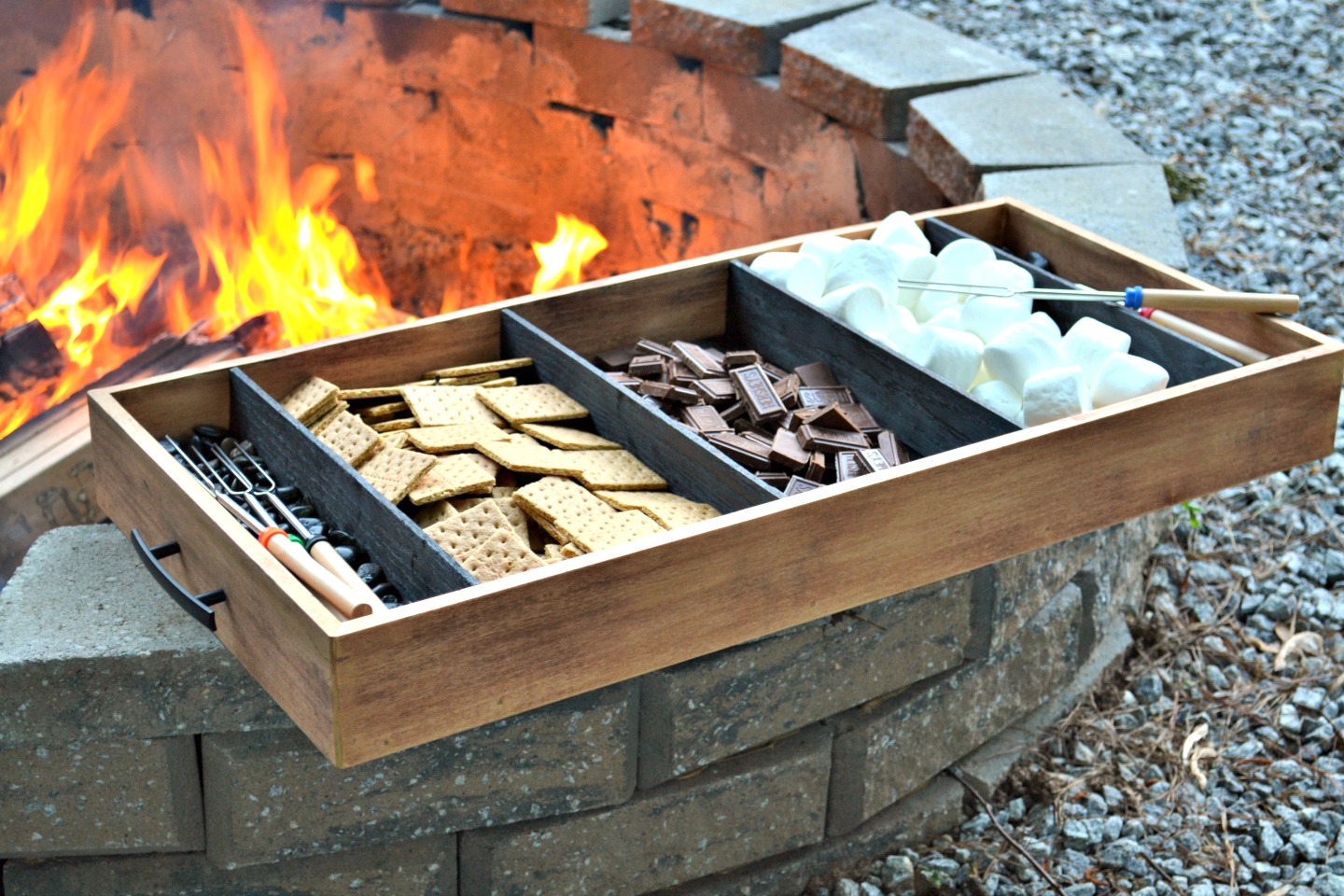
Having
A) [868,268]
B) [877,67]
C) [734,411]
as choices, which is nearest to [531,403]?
[734,411]

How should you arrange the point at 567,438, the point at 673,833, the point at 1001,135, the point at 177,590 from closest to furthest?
the point at 177,590
the point at 567,438
the point at 673,833
the point at 1001,135

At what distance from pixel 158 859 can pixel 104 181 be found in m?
2.50

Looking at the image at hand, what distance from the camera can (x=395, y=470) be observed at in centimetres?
209

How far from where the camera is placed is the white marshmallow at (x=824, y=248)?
266 cm

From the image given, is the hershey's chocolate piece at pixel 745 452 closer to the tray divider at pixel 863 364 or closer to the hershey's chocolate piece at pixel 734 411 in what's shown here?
the hershey's chocolate piece at pixel 734 411

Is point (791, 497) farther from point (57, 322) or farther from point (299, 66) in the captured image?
point (299, 66)

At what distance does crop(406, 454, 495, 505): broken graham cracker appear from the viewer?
6.68 feet

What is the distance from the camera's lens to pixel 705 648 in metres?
1.90

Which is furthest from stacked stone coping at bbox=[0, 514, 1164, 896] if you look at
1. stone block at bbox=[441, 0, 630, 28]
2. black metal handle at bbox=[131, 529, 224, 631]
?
stone block at bbox=[441, 0, 630, 28]

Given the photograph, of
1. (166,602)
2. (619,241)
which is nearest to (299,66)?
(619,241)

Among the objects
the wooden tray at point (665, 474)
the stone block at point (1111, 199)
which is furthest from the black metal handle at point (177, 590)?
the stone block at point (1111, 199)

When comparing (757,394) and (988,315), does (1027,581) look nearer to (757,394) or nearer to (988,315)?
(988,315)

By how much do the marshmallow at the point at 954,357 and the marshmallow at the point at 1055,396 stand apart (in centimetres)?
16

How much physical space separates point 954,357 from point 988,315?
0.17 meters
